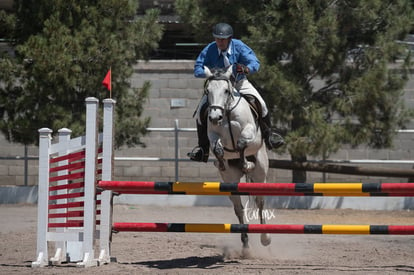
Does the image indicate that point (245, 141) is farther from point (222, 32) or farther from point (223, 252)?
point (223, 252)

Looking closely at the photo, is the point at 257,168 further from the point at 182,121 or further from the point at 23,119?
the point at 182,121

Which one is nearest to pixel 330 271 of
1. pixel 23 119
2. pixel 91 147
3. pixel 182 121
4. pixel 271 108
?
pixel 91 147

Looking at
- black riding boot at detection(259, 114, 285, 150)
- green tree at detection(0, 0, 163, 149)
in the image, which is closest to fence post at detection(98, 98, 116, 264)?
black riding boot at detection(259, 114, 285, 150)

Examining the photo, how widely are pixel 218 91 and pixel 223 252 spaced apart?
80.8 inches

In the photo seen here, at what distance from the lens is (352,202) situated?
15055 mm

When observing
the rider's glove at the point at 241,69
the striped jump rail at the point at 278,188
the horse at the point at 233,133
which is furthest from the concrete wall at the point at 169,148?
the striped jump rail at the point at 278,188

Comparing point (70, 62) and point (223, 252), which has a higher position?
point (70, 62)

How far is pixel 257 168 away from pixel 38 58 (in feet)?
22.7

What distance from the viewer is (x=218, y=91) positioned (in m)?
7.41

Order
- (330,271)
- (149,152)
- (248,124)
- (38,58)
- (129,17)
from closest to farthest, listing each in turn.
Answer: (330,271) < (248,124) < (38,58) < (129,17) < (149,152)

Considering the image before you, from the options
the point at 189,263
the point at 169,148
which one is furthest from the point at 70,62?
the point at 189,263

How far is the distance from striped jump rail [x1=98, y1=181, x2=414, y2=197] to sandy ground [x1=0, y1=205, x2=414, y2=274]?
704mm

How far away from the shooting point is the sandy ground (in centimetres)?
686

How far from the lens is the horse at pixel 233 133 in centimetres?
744
